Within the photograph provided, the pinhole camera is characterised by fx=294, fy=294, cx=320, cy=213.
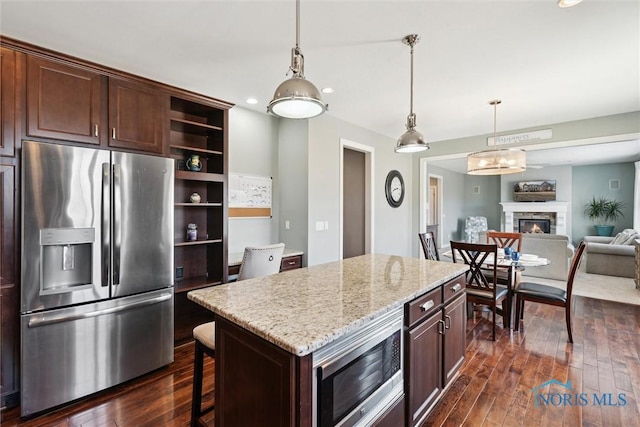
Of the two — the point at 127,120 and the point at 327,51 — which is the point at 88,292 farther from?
the point at 327,51

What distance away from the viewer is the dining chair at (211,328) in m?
1.75

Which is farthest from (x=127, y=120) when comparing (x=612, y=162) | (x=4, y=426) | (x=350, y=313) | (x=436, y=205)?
(x=612, y=162)

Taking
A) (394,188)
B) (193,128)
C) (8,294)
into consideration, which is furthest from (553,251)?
(8,294)

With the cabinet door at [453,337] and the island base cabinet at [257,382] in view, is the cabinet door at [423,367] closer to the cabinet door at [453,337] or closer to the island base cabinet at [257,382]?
the cabinet door at [453,337]

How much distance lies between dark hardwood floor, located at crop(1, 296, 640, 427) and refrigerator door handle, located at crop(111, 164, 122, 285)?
0.89m

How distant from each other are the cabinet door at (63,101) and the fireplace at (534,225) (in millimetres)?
10277

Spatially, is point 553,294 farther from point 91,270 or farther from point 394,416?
point 91,270

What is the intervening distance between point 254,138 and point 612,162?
9.69 metres

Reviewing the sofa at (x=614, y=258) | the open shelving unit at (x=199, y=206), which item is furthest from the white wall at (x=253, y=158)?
the sofa at (x=614, y=258)

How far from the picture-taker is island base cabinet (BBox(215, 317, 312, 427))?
1016 mm

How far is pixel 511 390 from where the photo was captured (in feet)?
7.21

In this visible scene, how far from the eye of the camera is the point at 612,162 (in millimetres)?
7934

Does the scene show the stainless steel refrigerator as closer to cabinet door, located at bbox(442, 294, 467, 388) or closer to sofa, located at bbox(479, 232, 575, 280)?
cabinet door, located at bbox(442, 294, 467, 388)

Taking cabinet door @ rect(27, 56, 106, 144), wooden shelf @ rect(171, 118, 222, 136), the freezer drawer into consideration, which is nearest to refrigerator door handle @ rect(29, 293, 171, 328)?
the freezer drawer
